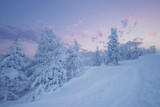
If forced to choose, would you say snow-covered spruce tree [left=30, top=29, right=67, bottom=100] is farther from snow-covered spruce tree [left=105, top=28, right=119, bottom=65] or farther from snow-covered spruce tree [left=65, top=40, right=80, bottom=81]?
snow-covered spruce tree [left=105, top=28, right=119, bottom=65]

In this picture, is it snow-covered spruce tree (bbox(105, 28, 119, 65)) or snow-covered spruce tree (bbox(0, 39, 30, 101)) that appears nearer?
snow-covered spruce tree (bbox(0, 39, 30, 101))

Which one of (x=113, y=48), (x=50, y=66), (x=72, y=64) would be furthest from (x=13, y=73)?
(x=113, y=48)

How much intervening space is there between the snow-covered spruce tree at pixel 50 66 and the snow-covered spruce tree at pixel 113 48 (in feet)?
75.0

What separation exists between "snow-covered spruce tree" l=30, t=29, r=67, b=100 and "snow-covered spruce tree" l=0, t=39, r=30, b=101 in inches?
103

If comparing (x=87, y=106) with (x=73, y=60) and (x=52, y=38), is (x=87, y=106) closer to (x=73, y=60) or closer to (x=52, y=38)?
(x=52, y=38)

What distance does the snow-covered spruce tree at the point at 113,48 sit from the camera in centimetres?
2933

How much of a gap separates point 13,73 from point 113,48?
2843cm

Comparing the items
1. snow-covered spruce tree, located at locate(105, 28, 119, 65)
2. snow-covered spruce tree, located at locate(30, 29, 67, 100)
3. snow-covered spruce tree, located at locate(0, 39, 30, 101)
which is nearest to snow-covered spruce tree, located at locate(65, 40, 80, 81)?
snow-covered spruce tree, located at locate(30, 29, 67, 100)

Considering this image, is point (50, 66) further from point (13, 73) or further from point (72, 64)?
point (72, 64)

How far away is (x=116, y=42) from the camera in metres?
29.7

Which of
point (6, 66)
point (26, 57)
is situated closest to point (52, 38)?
point (26, 57)

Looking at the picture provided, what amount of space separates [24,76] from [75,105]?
36.2 ft

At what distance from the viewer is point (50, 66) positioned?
1095 centimetres

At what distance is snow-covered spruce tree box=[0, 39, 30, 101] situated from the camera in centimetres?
1161
